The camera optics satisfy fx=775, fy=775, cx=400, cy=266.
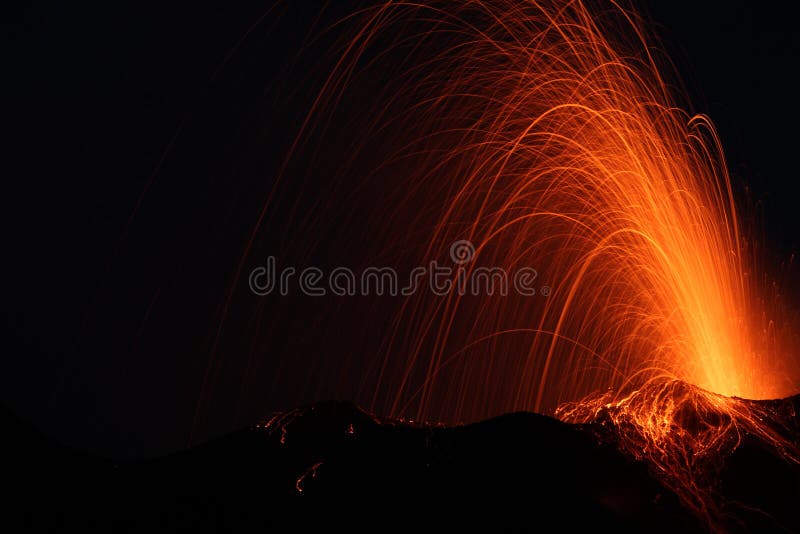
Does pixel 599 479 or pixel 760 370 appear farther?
pixel 760 370

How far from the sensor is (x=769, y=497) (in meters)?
11.7

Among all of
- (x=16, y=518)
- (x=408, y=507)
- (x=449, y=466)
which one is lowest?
(x=16, y=518)

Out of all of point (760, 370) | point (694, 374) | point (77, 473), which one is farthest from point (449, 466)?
point (760, 370)

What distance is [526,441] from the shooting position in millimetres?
12125

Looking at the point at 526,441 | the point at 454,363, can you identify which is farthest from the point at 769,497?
the point at 454,363

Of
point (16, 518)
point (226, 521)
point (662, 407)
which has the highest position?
point (662, 407)

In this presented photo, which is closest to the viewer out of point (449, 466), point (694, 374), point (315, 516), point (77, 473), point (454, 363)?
point (315, 516)

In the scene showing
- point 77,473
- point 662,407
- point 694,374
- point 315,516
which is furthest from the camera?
point 694,374

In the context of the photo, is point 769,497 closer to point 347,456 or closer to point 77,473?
point 347,456

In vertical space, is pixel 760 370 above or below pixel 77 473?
above

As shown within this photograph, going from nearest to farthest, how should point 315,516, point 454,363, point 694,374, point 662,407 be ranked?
point 315,516, point 662,407, point 694,374, point 454,363

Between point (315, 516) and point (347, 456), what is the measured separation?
4.38ft

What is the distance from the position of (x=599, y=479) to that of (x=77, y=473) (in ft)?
27.3

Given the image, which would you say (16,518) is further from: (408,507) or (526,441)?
(526,441)
